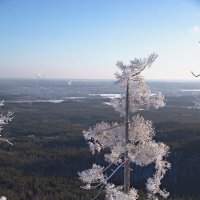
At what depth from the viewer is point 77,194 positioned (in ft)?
252

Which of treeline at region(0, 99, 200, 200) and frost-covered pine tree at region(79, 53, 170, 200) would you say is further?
treeline at region(0, 99, 200, 200)

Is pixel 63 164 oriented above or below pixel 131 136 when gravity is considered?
below

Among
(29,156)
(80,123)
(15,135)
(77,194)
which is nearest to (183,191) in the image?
(77,194)

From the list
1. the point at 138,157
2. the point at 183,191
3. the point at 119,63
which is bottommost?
the point at 183,191

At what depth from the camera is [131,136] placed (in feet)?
45.2

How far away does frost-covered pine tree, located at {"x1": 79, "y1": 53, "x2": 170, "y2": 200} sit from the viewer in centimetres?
1339

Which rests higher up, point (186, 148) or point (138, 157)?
point (138, 157)

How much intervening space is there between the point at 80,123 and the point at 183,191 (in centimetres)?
8766

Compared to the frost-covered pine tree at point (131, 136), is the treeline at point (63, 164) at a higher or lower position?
→ lower

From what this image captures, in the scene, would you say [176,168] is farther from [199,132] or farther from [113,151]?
[113,151]

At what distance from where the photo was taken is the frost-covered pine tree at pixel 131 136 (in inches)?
527

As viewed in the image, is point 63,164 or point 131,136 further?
point 63,164

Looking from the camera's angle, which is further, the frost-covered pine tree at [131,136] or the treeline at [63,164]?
the treeline at [63,164]

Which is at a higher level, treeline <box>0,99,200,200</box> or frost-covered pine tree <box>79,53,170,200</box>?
frost-covered pine tree <box>79,53,170,200</box>
